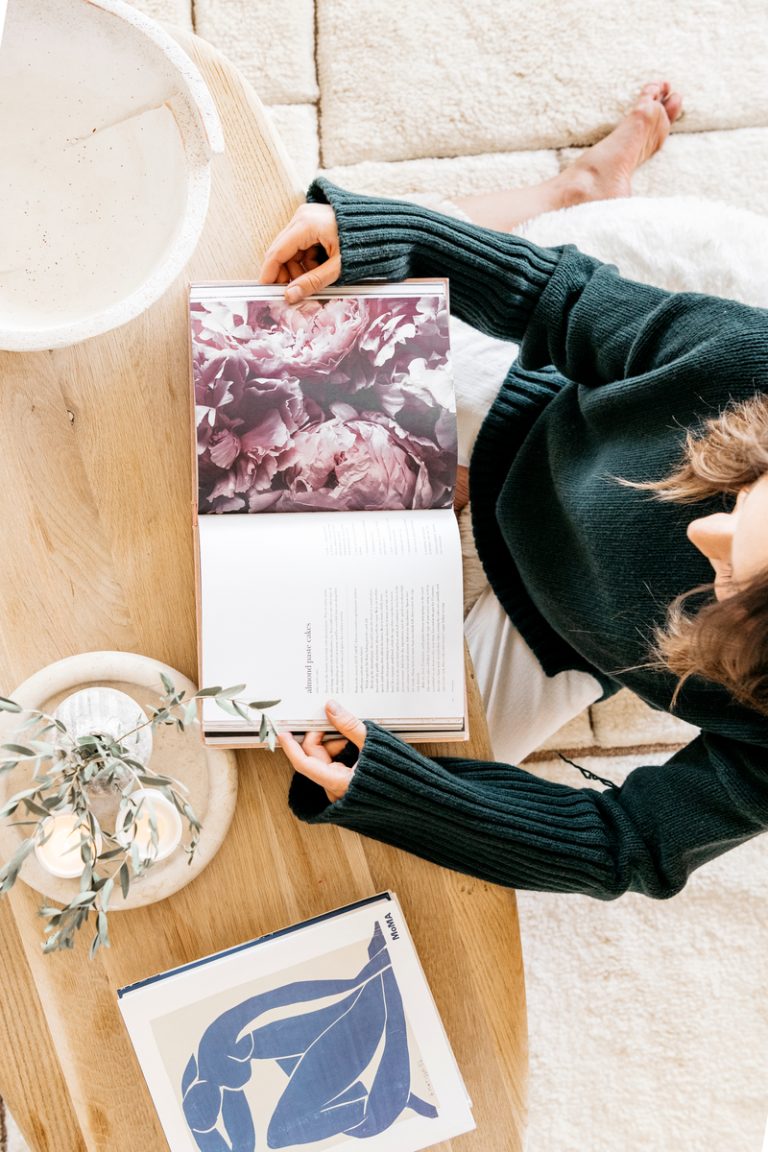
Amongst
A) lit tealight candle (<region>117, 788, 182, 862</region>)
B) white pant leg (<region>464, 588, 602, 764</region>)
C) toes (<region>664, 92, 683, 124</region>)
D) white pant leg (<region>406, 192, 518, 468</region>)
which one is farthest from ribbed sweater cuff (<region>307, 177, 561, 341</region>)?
toes (<region>664, 92, 683, 124</region>)

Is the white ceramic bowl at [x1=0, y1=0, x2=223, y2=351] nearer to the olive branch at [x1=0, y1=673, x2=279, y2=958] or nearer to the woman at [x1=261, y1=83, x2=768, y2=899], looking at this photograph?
the woman at [x1=261, y1=83, x2=768, y2=899]

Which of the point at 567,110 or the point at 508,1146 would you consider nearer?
the point at 508,1146

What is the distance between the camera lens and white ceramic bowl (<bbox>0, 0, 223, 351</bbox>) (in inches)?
22.6

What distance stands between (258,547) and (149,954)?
328mm

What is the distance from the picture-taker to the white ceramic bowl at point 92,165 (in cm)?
57

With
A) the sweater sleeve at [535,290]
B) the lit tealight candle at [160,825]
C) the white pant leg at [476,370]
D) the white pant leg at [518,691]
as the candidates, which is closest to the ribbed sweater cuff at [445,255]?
the sweater sleeve at [535,290]

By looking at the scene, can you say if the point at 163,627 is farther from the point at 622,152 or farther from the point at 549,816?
the point at 622,152

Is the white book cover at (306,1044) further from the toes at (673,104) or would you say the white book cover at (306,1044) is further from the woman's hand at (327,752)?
the toes at (673,104)

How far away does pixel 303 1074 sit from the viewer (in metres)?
0.68

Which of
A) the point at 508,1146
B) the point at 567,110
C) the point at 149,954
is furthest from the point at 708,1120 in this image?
the point at 567,110

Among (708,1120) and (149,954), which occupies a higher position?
(149,954)

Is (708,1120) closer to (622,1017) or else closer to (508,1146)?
(622,1017)

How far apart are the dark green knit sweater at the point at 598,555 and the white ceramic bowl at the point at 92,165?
13 centimetres

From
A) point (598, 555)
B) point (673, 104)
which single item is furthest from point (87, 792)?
point (673, 104)
